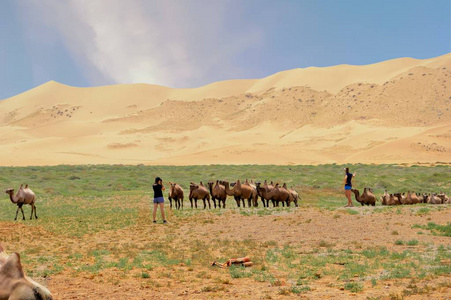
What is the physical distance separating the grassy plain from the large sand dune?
60374 mm

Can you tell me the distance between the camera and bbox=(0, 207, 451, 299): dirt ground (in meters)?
9.16

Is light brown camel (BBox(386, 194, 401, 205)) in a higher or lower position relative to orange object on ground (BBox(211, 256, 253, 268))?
higher

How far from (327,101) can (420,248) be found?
129m

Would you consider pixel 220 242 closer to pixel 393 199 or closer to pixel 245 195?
pixel 245 195

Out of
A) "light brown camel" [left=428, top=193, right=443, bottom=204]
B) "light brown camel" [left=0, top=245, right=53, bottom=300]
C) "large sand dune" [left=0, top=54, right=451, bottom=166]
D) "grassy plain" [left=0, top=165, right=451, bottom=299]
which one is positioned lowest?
"grassy plain" [left=0, top=165, right=451, bottom=299]

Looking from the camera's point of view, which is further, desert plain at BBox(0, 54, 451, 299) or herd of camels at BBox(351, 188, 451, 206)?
herd of camels at BBox(351, 188, 451, 206)

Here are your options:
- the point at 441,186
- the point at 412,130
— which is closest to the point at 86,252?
the point at 441,186

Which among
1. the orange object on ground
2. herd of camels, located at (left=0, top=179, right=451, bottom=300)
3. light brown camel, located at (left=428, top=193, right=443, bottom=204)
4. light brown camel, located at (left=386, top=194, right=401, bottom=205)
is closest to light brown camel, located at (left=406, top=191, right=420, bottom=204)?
herd of camels, located at (left=0, top=179, right=451, bottom=300)

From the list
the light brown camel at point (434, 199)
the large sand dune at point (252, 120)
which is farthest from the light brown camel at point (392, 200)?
the large sand dune at point (252, 120)

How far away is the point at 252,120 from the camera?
13850cm

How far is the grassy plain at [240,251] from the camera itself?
9461 millimetres

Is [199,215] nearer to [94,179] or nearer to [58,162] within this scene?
[94,179]

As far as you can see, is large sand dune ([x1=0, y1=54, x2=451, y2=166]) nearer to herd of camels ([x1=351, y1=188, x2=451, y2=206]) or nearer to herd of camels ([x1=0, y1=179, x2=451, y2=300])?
herd of camels ([x1=351, y1=188, x2=451, y2=206])

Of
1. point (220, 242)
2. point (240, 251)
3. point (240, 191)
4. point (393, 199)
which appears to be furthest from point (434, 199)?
point (240, 251)
